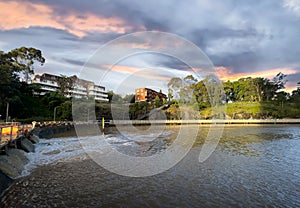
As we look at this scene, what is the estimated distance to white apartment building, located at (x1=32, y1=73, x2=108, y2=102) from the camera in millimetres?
70250

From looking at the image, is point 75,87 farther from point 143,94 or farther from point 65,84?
point 143,94

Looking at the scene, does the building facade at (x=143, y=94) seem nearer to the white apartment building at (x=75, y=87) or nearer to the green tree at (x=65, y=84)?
the white apartment building at (x=75, y=87)

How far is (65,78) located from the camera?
73.6 meters

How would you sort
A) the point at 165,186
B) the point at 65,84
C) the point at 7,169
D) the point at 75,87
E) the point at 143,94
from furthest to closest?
the point at 75,87 < the point at 65,84 < the point at 143,94 < the point at 7,169 < the point at 165,186

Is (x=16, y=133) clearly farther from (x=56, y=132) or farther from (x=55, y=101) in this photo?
(x=55, y=101)

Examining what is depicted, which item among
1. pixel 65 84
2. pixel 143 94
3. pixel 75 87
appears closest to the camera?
pixel 143 94

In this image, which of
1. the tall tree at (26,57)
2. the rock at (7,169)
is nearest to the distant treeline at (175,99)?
the tall tree at (26,57)

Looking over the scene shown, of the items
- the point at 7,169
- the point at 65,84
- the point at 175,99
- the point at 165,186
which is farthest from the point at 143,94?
the point at 165,186

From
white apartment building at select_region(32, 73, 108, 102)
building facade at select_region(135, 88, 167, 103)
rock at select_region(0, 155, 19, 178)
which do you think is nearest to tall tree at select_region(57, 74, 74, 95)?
white apartment building at select_region(32, 73, 108, 102)

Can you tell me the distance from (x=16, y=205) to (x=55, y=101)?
57.2m

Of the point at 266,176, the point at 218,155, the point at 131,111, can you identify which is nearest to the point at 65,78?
the point at 131,111

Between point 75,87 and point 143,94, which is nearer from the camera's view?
point 143,94

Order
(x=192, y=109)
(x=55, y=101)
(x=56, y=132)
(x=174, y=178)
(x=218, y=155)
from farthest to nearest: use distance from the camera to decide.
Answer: (x=192, y=109) → (x=55, y=101) → (x=56, y=132) → (x=218, y=155) → (x=174, y=178)

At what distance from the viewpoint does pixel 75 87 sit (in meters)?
74.6
